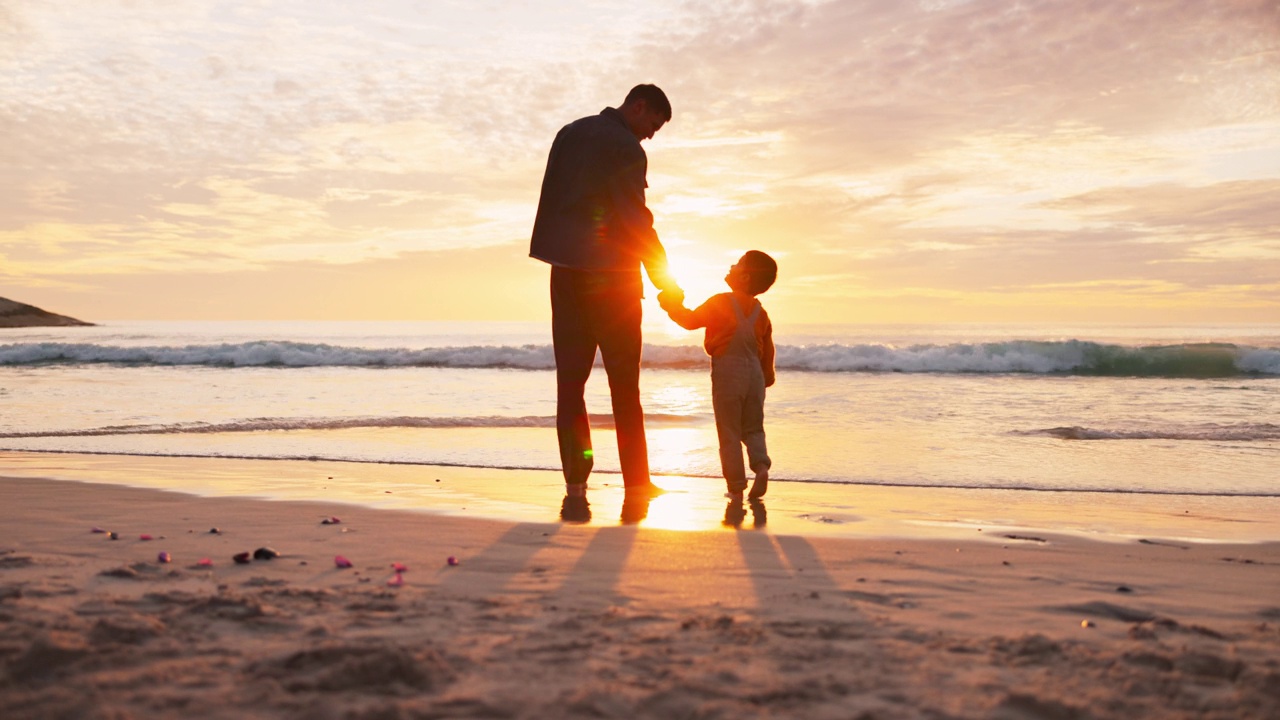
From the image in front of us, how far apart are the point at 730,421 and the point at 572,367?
96cm

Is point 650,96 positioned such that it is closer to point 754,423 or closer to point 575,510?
point 754,423

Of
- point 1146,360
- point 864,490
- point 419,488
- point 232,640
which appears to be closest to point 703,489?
point 864,490

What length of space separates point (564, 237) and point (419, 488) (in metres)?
1.79

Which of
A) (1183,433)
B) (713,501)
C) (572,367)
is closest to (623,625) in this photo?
(572,367)

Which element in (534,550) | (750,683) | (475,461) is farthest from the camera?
(475,461)

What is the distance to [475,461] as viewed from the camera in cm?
674

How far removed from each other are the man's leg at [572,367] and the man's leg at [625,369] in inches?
4.1

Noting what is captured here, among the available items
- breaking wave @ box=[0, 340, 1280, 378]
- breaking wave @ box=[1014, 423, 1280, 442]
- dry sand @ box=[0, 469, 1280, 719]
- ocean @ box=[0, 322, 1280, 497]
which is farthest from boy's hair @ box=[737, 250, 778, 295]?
breaking wave @ box=[0, 340, 1280, 378]

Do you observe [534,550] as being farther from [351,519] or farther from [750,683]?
[750,683]

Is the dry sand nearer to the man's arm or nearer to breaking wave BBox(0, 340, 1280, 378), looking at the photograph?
the man's arm

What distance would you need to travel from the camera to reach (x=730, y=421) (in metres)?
5.15

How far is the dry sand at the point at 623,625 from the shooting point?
5.99 ft

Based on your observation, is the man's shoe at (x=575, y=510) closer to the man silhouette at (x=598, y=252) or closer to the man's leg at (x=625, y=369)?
the man silhouette at (x=598, y=252)

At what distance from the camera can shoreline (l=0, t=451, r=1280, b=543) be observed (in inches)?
167
